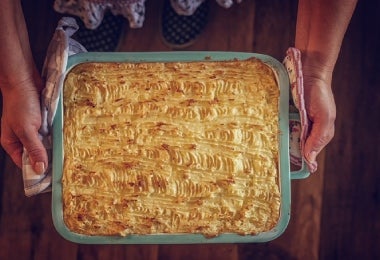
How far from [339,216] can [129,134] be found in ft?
2.28

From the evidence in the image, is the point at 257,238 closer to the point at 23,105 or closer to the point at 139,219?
the point at 139,219

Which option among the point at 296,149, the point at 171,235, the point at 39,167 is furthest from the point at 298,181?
the point at 39,167

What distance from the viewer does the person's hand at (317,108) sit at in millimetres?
912

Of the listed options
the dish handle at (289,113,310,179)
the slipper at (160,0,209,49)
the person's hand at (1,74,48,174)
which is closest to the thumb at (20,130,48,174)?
the person's hand at (1,74,48,174)

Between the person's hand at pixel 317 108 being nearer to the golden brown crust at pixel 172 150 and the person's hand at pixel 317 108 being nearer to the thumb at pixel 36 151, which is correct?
the golden brown crust at pixel 172 150

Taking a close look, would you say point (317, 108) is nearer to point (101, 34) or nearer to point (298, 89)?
point (298, 89)

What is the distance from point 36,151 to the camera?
894 millimetres

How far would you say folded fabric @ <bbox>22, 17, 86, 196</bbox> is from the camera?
0.89 metres

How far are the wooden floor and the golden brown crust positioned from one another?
0.46 metres

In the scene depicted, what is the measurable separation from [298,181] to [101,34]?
2.01 ft

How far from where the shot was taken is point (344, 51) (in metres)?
1.37

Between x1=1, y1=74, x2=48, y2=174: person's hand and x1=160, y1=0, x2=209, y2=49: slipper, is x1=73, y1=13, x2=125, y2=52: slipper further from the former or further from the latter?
x1=1, y1=74, x2=48, y2=174: person's hand

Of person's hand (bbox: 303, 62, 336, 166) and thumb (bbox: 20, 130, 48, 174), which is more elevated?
person's hand (bbox: 303, 62, 336, 166)

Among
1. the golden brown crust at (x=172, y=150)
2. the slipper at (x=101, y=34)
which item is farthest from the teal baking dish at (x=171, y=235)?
the slipper at (x=101, y=34)
